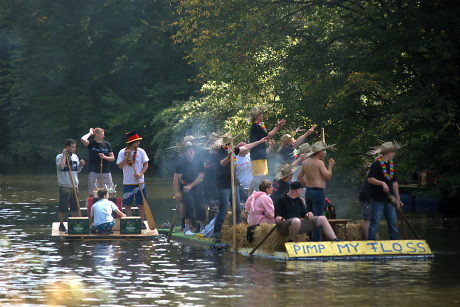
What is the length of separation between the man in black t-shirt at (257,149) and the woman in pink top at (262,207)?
1.49m

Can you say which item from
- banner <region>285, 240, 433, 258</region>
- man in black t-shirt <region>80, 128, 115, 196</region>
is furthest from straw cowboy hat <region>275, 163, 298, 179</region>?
man in black t-shirt <region>80, 128, 115, 196</region>

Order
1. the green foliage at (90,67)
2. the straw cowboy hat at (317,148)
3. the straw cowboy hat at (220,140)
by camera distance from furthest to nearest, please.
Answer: the green foliage at (90,67) < the straw cowboy hat at (220,140) < the straw cowboy hat at (317,148)

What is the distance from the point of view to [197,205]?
68.2 ft

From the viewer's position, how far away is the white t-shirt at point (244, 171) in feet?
70.1

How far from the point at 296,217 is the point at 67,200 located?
6.52 meters

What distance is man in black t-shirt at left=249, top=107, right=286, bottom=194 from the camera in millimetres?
19125

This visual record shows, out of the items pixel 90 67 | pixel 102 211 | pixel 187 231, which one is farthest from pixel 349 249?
pixel 90 67

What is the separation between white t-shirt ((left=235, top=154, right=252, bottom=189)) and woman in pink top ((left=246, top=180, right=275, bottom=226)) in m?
3.37

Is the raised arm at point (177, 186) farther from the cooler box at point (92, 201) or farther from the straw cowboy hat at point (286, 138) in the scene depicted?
the straw cowboy hat at point (286, 138)

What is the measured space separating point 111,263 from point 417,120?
13.1 meters

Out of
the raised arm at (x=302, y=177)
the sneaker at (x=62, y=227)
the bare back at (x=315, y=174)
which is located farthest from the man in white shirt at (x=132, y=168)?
the bare back at (x=315, y=174)

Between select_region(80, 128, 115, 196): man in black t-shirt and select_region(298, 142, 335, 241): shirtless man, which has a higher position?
select_region(80, 128, 115, 196): man in black t-shirt

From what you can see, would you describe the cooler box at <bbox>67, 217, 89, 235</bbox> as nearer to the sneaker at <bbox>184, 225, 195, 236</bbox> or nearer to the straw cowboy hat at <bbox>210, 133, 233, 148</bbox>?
the sneaker at <bbox>184, 225, 195, 236</bbox>

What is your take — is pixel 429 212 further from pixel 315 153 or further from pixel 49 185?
pixel 49 185
